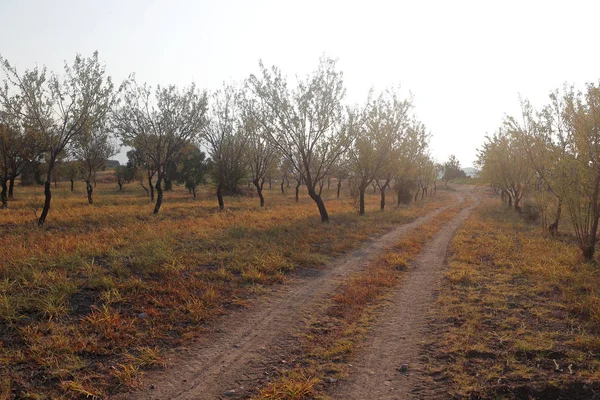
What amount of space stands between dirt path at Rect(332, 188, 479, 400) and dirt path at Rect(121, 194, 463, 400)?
3.74ft

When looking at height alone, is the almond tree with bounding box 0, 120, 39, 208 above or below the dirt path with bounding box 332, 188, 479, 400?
above

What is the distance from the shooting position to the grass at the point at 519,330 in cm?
430

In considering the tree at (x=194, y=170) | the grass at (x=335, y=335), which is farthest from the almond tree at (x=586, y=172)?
the tree at (x=194, y=170)

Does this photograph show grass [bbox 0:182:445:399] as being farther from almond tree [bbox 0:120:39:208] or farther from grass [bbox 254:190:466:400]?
almond tree [bbox 0:120:39:208]

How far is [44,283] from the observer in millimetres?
6922

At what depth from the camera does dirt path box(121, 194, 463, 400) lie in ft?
13.9

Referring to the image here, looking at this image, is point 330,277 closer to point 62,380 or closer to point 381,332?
point 381,332

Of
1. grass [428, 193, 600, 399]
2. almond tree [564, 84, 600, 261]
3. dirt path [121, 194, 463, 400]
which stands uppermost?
almond tree [564, 84, 600, 261]

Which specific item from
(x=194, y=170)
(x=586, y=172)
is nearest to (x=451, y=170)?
(x=194, y=170)

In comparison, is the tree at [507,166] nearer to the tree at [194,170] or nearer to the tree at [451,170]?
the tree at [194,170]

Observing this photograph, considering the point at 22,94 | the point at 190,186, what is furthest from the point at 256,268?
the point at 190,186

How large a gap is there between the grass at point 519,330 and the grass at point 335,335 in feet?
3.70

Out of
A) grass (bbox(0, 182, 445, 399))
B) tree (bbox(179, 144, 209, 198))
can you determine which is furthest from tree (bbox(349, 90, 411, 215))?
tree (bbox(179, 144, 209, 198))

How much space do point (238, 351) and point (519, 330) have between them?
4.26m
